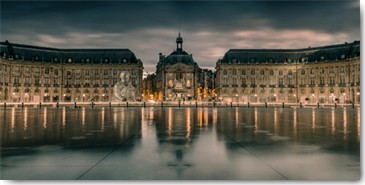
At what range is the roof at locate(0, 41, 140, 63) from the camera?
401 feet

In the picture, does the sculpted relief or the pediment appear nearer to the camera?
the sculpted relief

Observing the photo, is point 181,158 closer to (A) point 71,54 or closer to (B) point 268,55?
(B) point 268,55

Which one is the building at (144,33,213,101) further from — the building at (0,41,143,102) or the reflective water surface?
the reflective water surface

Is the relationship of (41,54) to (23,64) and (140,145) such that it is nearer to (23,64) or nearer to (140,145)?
(23,64)

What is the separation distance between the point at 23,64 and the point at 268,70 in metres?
86.4

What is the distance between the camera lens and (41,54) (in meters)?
127

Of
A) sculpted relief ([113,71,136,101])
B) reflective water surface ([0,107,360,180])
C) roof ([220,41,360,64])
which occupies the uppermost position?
roof ([220,41,360,64])

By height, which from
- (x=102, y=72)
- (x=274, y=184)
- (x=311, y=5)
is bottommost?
(x=274, y=184)

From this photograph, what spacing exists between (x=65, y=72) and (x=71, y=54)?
6966 millimetres

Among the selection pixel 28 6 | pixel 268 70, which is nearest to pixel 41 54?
pixel 268 70

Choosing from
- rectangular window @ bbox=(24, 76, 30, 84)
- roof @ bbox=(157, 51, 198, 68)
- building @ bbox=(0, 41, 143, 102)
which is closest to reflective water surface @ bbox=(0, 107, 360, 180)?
building @ bbox=(0, 41, 143, 102)

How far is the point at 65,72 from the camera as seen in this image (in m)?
133

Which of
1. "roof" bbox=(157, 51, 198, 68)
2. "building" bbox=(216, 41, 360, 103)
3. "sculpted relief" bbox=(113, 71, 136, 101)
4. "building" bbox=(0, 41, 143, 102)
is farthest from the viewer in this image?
"roof" bbox=(157, 51, 198, 68)

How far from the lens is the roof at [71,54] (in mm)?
122188
